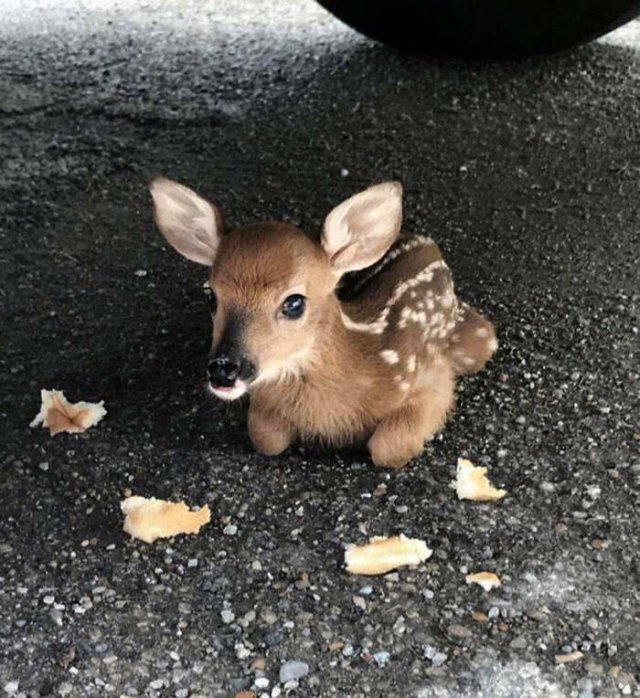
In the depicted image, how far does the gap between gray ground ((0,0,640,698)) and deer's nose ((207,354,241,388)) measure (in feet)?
1.22

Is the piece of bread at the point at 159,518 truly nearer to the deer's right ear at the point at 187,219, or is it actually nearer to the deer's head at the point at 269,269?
the deer's head at the point at 269,269

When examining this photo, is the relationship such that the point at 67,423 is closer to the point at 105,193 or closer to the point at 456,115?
the point at 105,193

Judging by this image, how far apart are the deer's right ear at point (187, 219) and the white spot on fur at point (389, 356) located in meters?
0.45

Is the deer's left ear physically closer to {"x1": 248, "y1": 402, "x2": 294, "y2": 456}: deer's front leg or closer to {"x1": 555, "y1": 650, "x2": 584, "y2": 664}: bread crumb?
{"x1": 248, "y1": 402, "x2": 294, "y2": 456}: deer's front leg

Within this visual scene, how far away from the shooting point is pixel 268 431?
8.75 feet

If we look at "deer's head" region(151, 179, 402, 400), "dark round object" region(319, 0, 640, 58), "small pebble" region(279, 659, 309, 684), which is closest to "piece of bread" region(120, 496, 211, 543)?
"deer's head" region(151, 179, 402, 400)

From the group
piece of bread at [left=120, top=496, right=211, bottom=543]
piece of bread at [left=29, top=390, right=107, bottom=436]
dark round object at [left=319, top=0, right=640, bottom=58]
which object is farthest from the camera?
dark round object at [left=319, top=0, right=640, bottom=58]

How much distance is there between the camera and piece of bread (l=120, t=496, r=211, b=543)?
2.46 metres

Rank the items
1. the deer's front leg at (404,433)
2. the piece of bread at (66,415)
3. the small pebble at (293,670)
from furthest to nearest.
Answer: the piece of bread at (66,415) → the deer's front leg at (404,433) → the small pebble at (293,670)

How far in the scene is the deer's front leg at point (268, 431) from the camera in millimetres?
2656

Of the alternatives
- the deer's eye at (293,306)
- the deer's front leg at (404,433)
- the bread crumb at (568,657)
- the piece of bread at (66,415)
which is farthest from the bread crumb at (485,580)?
the piece of bread at (66,415)

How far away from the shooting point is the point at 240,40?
5.66 m

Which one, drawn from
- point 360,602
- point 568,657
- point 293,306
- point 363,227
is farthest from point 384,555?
point 363,227

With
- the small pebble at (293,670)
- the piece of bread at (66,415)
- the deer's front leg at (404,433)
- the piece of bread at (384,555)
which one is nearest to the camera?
the small pebble at (293,670)
